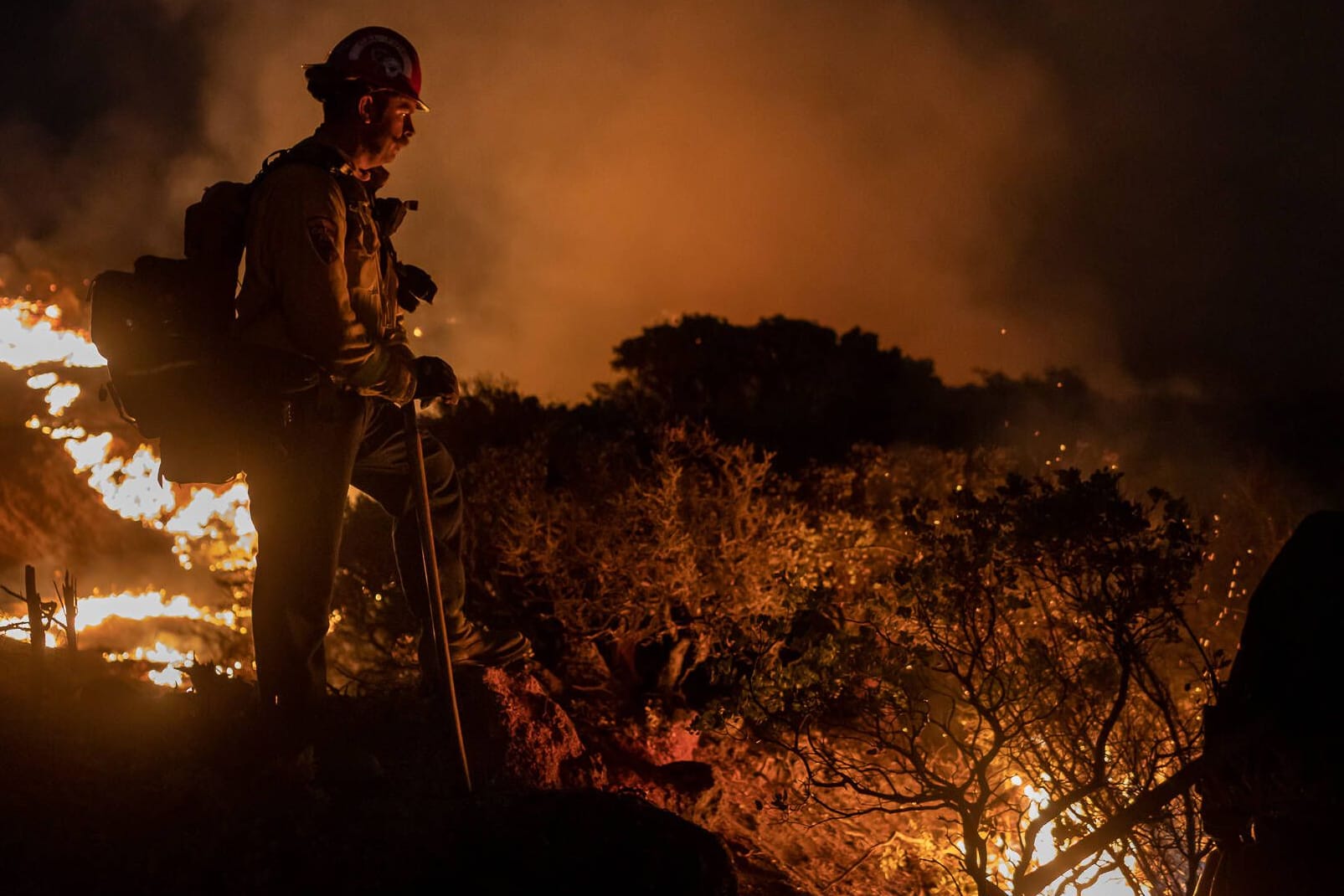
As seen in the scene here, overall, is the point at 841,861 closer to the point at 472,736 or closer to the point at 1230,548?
the point at 472,736

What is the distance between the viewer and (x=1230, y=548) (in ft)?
→ 54.4

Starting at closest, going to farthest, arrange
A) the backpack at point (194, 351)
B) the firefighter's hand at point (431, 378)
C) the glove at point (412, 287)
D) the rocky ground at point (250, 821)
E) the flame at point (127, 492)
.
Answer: the rocky ground at point (250, 821), the backpack at point (194, 351), the firefighter's hand at point (431, 378), the glove at point (412, 287), the flame at point (127, 492)

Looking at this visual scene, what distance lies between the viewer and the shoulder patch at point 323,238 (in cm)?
317

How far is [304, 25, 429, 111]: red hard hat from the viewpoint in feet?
11.1

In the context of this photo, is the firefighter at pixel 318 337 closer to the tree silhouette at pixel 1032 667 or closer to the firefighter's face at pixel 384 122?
the firefighter's face at pixel 384 122

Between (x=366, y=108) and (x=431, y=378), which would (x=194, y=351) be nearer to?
(x=431, y=378)

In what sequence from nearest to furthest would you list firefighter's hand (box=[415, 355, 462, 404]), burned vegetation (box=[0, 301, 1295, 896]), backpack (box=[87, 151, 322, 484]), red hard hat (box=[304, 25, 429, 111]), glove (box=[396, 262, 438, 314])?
1. burned vegetation (box=[0, 301, 1295, 896])
2. backpack (box=[87, 151, 322, 484])
3. red hard hat (box=[304, 25, 429, 111])
4. firefighter's hand (box=[415, 355, 462, 404])
5. glove (box=[396, 262, 438, 314])

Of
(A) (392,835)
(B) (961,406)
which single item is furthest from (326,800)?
(B) (961,406)

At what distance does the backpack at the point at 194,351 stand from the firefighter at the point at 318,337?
0.19ft

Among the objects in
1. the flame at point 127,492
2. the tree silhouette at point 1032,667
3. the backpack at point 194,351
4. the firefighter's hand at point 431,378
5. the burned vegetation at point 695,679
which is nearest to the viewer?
the burned vegetation at point 695,679

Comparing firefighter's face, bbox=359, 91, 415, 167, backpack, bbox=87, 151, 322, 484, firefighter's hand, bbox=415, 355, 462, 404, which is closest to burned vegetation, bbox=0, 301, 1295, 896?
backpack, bbox=87, 151, 322, 484

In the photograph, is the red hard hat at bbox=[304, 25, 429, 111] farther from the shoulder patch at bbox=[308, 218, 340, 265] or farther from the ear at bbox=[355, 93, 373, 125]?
the shoulder patch at bbox=[308, 218, 340, 265]

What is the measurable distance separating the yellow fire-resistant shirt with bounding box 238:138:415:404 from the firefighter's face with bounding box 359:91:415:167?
0.50 feet

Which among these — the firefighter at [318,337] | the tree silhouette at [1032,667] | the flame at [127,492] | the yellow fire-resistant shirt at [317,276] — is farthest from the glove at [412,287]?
the flame at [127,492]
